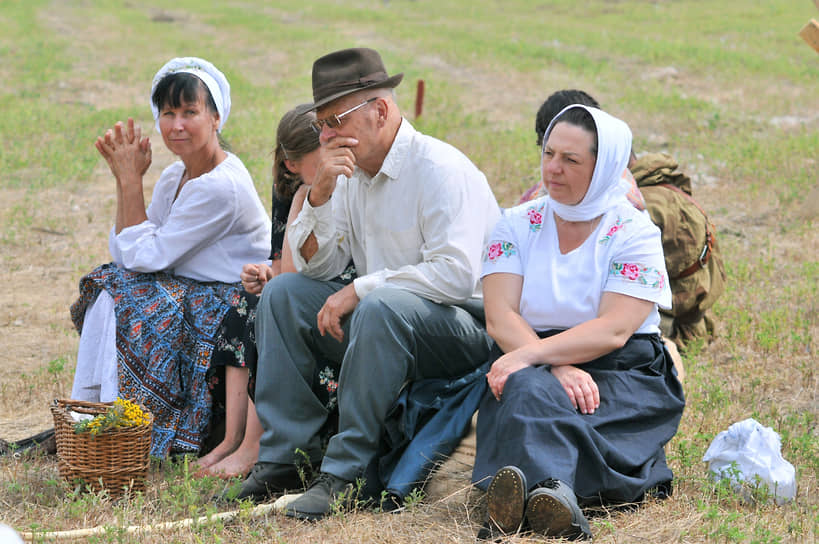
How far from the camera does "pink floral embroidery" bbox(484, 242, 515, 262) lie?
3708 millimetres

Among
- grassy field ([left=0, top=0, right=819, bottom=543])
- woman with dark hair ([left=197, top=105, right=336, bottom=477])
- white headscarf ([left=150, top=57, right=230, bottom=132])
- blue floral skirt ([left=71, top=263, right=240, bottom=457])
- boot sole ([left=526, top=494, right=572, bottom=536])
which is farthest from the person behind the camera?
white headscarf ([left=150, top=57, right=230, bottom=132])

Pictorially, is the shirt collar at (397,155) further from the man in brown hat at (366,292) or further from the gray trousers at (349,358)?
the gray trousers at (349,358)

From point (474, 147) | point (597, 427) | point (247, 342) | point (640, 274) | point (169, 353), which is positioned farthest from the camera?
point (474, 147)

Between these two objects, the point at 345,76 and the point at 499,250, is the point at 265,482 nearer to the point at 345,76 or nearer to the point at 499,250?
the point at 499,250

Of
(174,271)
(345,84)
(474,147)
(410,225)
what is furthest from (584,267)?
(474,147)

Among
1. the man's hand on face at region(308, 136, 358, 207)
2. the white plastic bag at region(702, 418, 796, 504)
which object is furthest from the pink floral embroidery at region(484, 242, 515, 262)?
the white plastic bag at region(702, 418, 796, 504)

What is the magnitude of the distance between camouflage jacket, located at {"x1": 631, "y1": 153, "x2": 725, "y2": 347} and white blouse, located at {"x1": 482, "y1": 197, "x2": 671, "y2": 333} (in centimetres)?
169

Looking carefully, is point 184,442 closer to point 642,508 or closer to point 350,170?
point 350,170

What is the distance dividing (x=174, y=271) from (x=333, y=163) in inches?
51.1

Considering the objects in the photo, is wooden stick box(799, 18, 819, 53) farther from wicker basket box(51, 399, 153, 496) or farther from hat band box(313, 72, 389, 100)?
wicker basket box(51, 399, 153, 496)

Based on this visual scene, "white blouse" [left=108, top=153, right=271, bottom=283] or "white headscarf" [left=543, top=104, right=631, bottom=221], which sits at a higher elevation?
"white headscarf" [left=543, top=104, right=631, bottom=221]

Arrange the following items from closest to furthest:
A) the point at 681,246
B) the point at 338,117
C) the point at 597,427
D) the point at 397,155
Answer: the point at 597,427 → the point at 338,117 → the point at 397,155 → the point at 681,246

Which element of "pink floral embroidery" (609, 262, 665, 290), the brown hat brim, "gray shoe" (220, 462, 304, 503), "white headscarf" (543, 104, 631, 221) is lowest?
"gray shoe" (220, 462, 304, 503)

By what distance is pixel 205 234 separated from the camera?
4.51m
